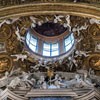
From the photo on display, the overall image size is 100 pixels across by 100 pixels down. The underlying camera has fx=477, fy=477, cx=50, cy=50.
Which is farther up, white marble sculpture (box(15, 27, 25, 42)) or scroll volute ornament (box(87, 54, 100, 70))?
white marble sculpture (box(15, 27, 25, 42))

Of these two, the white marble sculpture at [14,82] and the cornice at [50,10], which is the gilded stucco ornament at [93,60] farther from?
the white marble sculpture at [14,82]

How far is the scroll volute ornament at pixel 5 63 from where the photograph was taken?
16.5 metres

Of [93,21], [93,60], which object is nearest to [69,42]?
[93,60]

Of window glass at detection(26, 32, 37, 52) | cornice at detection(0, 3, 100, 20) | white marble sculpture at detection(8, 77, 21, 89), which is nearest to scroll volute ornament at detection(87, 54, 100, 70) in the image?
cornice at detection(0, 3, 100, 20)

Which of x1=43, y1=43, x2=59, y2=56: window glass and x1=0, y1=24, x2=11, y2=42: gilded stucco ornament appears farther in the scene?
x1=43, y1=43, x2=59, y2=56: window glass

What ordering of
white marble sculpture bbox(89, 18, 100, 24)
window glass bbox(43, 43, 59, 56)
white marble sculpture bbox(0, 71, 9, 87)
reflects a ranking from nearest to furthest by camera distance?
white marble sculpture bbox(0, 71, 9, 87) → white marble sculpture bbox(89, 18, 100, 24) → window glass bbox(43, 43, 59, 56)

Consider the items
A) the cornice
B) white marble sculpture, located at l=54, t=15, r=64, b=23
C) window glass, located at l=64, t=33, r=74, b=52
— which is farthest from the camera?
window glass, located at l=64, t=33, r=74, b=52

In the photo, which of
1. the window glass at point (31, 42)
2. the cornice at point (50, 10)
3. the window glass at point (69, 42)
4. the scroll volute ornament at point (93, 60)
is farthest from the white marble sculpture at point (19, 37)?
the scroll volute ornament at point (93, 60)

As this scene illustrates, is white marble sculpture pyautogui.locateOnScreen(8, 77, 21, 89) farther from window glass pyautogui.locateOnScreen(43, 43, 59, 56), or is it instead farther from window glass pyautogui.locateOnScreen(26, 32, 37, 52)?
window glass pyautogui.locateOnScreen(43, 43, 59, 56)

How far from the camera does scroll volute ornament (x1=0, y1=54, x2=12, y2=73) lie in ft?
54.3

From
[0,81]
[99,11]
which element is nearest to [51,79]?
[0,81]

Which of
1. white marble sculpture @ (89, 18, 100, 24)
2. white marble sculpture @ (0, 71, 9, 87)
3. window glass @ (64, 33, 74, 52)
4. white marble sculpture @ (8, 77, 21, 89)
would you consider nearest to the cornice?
white marble sculpture @ (89, 18, 100, 24)

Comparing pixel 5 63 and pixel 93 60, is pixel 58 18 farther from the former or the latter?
pixel 5 63

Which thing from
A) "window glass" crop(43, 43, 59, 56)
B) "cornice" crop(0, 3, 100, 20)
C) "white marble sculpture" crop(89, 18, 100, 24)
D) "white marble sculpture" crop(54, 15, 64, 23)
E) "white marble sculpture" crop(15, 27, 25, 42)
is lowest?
"window glass" crop(43, 43, 59, 56)
